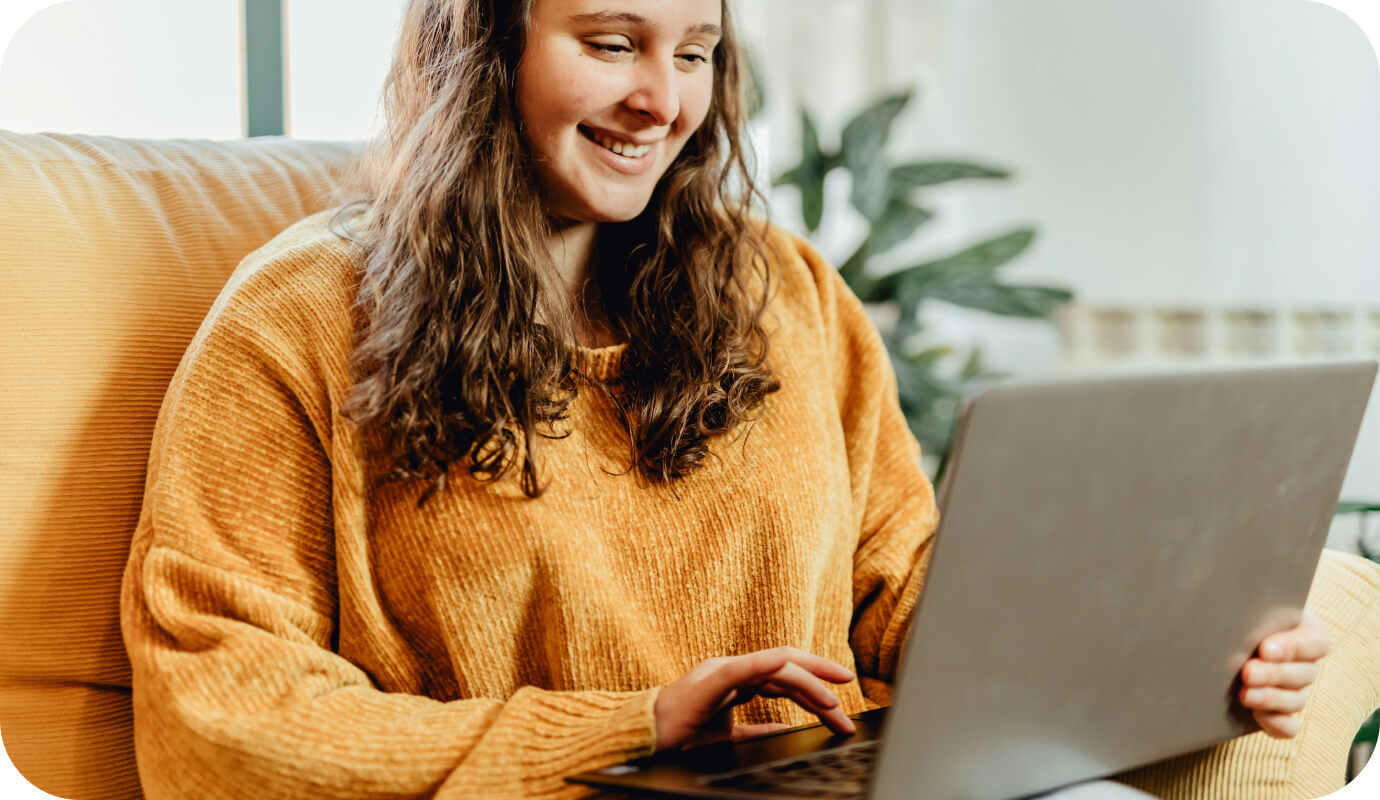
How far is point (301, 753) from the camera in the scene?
78 cm

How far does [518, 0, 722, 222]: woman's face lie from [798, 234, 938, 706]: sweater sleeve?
277 mm

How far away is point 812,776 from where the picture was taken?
27.2 inches

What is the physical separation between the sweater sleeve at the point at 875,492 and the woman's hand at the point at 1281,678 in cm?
33

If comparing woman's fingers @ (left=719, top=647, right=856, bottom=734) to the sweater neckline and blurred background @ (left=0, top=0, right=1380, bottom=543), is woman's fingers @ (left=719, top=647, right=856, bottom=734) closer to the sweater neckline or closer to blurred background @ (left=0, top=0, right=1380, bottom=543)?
the sweater neckline

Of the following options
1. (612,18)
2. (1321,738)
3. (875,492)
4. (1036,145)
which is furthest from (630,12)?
(1036,145)

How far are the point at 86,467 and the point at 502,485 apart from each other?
34cm

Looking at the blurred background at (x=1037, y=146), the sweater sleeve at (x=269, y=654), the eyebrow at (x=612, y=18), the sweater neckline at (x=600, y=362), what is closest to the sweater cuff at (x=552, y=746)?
the sweater sleeve at (x=269, y=654)

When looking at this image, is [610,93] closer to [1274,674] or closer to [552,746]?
[552,746]

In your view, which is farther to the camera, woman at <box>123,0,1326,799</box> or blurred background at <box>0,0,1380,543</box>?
blurred background at <box>0,0,1380,543</box>

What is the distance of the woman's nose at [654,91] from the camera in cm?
99

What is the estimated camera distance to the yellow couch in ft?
3.01

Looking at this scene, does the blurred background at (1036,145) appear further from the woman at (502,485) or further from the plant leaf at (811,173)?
the woman at (502,485)

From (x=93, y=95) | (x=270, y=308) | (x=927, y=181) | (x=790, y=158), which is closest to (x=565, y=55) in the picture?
(x=270, y=308)

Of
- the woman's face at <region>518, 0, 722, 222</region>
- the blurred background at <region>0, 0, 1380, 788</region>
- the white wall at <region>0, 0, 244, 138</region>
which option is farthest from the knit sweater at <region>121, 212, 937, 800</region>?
the blurred background at <region>0, 0, 1380, 788</region>
